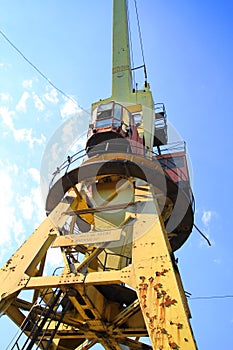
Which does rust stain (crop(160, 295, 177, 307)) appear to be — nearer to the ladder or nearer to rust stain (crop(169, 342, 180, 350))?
rust stain (crop(169, 342, 180, 350))

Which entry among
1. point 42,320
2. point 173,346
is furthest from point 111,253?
point 173,346

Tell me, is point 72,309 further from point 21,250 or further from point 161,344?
point 161,344

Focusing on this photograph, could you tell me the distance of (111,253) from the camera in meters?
8.19

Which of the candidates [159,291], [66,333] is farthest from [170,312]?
[66,333]

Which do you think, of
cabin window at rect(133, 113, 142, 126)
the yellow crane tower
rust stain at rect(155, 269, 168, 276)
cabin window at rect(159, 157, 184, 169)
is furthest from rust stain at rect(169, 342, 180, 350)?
cabin window at rect(133, 113, 142, 126)

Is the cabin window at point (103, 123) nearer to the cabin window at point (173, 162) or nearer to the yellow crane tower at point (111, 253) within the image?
the yellow crane tower at point (111, 253)

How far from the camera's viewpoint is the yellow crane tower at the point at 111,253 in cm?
529

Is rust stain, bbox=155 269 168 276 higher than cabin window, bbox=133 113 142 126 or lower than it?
lower

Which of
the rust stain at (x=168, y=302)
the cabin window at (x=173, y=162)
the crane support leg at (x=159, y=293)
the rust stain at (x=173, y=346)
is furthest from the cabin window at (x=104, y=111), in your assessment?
the rust stain at (x=173, y=346)

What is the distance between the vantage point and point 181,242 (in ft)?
33.0

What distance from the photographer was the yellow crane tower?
5293 millimetres

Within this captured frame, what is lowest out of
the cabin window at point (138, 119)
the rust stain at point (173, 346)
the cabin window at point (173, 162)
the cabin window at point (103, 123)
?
the rust stain at point (173, 346)

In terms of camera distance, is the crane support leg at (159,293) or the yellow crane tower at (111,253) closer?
the crane support leg at (159,293)

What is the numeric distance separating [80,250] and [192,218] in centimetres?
347
